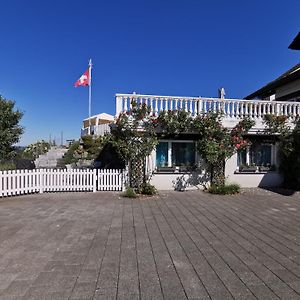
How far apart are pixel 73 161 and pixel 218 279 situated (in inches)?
609

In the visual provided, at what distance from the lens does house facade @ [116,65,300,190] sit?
11180 millimetres

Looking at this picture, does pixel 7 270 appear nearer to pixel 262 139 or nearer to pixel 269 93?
pixel 262 139

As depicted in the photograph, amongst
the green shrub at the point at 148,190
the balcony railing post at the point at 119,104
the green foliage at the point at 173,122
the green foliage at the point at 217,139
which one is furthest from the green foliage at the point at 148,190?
the balcony railing post at the point at 119,104

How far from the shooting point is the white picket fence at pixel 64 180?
32.2 feet

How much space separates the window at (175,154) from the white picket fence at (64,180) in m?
1.73

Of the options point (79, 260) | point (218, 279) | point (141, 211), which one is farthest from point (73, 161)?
point (218, 279)

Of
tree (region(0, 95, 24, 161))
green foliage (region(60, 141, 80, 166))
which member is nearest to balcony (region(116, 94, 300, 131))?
tree (region(0, 95, 24, 161))

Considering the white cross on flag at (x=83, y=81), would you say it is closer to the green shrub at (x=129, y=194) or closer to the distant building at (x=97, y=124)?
Answer: the distant building at (x=97, y=124)

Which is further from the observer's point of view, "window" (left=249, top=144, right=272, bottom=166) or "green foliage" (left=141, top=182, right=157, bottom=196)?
"window" (left=249, top=144, right=272, bottom=166)

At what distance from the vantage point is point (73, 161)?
18.0 meters

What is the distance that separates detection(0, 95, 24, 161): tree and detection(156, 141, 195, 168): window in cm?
763

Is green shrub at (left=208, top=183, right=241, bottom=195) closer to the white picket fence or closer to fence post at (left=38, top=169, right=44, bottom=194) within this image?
the white picket fence

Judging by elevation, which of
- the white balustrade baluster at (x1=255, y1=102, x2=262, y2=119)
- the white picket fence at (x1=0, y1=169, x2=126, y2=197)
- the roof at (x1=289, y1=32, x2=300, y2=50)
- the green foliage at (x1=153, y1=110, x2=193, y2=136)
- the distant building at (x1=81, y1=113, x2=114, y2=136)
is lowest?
the white picket fence at (x1=0, y1=169, x2=126, y2=197)

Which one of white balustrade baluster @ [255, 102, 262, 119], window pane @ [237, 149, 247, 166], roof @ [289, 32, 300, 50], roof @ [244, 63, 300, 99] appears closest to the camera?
white balustrade baluster @ [255, 102, 262, 119]
